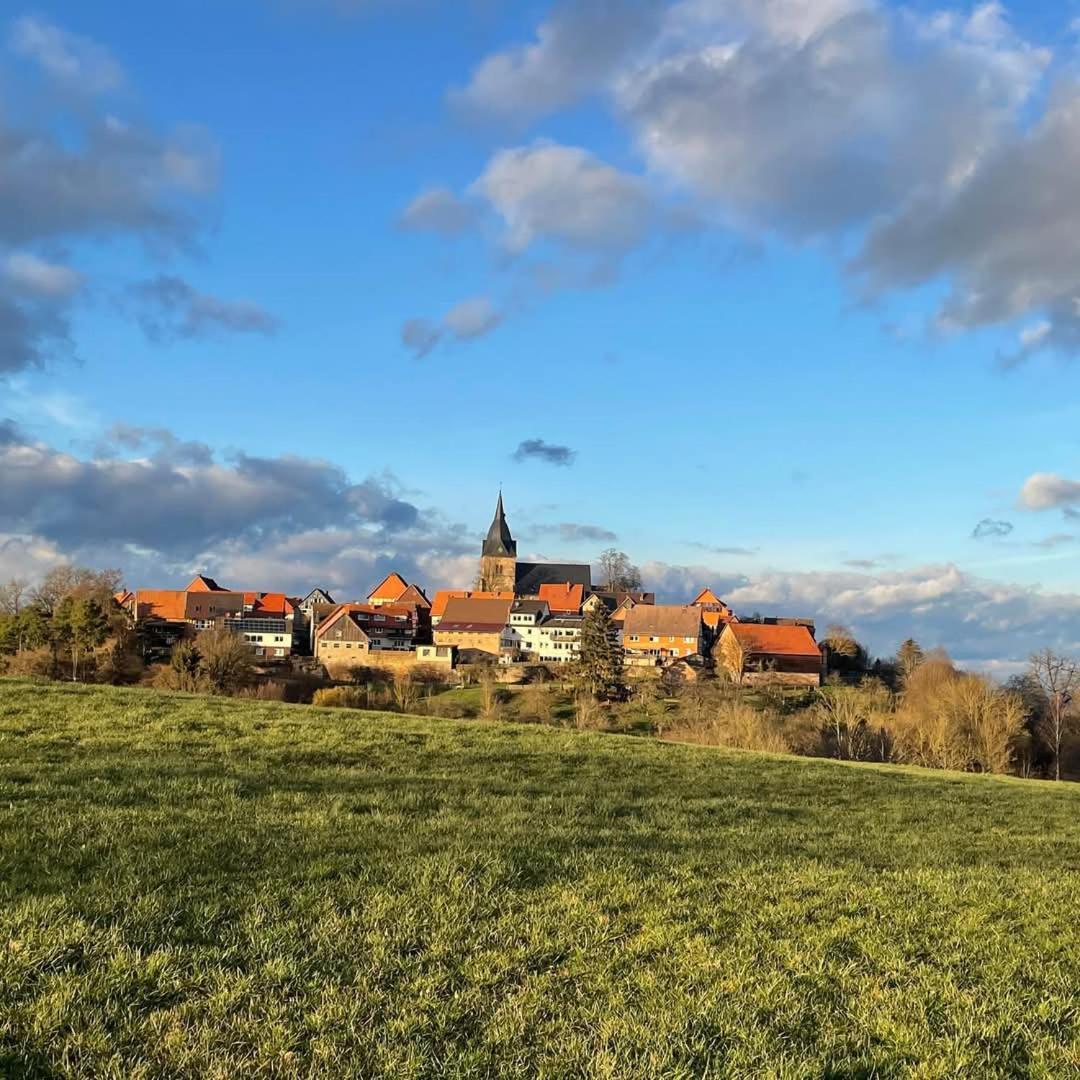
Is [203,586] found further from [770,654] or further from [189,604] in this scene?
[770,654]

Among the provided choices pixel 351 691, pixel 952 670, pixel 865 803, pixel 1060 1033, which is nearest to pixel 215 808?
pixel 1060 1033

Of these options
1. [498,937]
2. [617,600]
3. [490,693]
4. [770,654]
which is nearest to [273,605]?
[617,600]

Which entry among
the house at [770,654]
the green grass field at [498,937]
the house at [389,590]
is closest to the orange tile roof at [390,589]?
the house at [389,590]

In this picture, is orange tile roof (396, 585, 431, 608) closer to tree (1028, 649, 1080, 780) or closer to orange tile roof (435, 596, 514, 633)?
orange tile roof (435, 596, 514, 633)

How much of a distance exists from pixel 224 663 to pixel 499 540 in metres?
97.2

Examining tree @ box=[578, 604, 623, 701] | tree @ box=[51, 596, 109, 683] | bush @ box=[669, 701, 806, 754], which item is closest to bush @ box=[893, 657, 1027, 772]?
bush @ box=[669, 701, 806, 754]

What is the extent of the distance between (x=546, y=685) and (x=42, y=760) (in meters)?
87.1

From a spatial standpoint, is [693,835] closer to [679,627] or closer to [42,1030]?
[42,1030]

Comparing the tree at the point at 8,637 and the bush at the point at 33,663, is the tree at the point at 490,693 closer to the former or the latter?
the bush at the point at 33,663

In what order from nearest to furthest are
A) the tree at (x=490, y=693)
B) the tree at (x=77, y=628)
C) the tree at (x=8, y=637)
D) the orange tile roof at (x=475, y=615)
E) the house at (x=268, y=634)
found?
the tree at (x=490, y=693), the tree at (x=8, y=637), the tree at (x=77, y=628), the house at (x=268, y=634), the orange tile roof at (x=475, y=615)

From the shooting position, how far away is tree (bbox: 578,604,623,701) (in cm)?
9269

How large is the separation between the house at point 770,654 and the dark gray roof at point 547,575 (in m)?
44.4

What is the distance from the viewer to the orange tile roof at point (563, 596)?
147000 millimetres

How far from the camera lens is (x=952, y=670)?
271 feet
